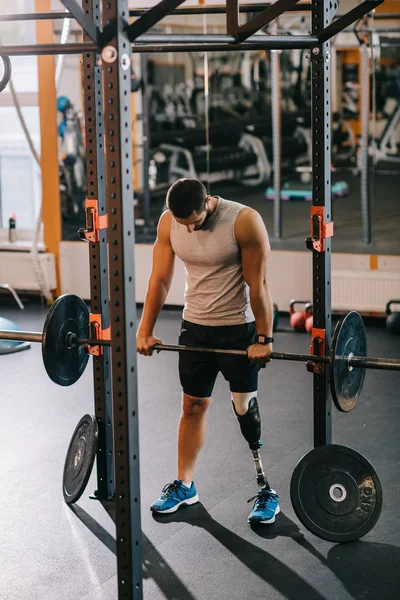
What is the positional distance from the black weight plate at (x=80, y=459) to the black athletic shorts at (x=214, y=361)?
0.45 metres

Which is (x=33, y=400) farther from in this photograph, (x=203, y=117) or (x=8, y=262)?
(x=203, y=117)

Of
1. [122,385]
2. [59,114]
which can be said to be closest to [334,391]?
[122,385]

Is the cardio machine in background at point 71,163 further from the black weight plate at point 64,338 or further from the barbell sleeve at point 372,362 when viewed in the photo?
the barbell sleeve at point 372,362

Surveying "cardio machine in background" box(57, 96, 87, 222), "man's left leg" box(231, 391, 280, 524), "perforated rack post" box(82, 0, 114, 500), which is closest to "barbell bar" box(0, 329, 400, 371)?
"perforated rack post" box(82, 0, 114, 500)

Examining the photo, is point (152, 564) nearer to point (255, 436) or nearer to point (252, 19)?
point (255, 436)

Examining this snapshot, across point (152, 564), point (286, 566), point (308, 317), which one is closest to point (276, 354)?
point (286, 566)

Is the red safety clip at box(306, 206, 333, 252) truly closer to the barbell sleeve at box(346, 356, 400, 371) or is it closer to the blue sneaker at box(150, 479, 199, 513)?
the barbell sleeve at box(346, 356, 400, 371)

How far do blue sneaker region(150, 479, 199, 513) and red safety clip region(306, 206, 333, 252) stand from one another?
3.78ft

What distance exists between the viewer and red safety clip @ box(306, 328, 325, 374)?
11.7 ft

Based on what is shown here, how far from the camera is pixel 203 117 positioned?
331 inches

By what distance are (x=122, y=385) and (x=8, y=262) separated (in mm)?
5433

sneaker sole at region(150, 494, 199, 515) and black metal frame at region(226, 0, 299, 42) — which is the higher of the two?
black metal frame at region(226, 0, 299, 42)

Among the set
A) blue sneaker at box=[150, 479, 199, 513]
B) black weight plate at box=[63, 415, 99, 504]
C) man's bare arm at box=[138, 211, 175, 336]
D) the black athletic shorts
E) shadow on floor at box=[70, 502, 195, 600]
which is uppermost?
man's bare arm at box=[138, 211, 175, 336]

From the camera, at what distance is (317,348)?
11.8 ft
